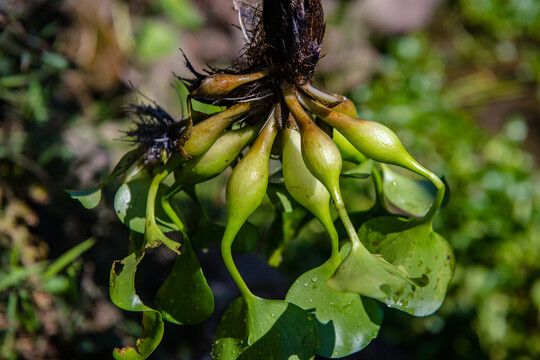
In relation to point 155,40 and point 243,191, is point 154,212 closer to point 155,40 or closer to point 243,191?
point 243,191

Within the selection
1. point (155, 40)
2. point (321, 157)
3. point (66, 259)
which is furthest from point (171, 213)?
point (155, 40)

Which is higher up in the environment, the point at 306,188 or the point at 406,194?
the point at 306,188

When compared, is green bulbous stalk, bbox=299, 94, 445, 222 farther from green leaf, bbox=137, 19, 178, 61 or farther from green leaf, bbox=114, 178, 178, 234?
green leaf, bbox=137, 19, 178, 61

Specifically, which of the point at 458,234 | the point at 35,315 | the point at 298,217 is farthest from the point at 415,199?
the point at 458,234

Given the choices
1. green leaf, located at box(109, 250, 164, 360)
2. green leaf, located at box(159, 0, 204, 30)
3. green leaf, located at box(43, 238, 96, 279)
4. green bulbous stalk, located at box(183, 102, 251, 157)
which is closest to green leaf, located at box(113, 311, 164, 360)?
green leaf, located at box(109, 250, 164, 360)

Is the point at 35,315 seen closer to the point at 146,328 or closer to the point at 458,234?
the point at 146,328

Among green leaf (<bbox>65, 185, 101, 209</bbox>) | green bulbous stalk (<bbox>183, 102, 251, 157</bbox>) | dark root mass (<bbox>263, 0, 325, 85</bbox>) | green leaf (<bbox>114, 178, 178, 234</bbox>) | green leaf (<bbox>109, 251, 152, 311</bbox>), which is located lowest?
green leaf (<bbox>109, 251, 152, 311</bbox>)

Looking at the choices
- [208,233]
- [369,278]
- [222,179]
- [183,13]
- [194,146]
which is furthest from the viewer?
[183,13]
